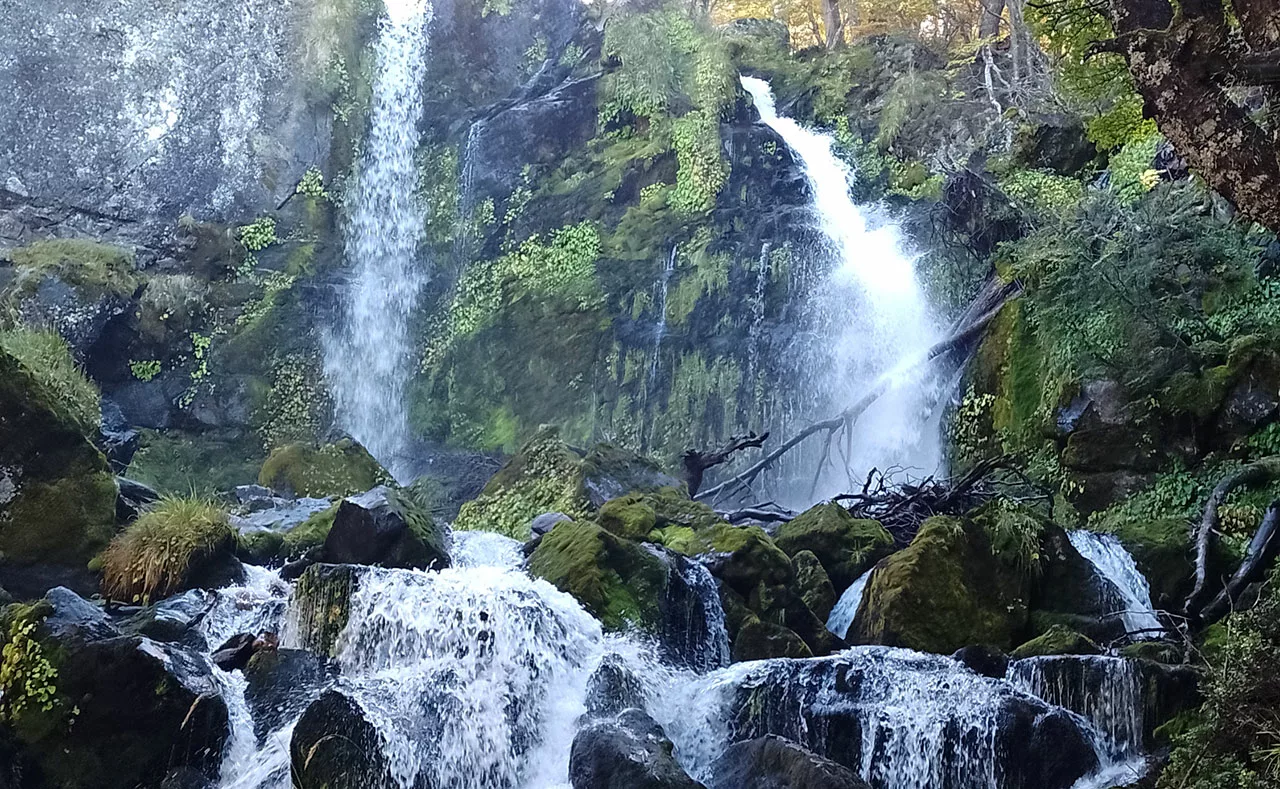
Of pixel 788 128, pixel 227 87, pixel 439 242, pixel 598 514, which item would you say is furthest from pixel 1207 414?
pixel 227 87

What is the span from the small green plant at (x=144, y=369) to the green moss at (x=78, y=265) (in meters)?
1.08

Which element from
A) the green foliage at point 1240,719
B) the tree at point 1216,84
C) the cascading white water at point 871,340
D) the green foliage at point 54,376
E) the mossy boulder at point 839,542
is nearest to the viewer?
the green foliage at point 1240,719

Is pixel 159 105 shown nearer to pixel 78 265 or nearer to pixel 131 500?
pixel 78 265

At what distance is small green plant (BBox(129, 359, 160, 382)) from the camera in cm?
1549

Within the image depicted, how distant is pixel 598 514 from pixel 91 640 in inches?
183

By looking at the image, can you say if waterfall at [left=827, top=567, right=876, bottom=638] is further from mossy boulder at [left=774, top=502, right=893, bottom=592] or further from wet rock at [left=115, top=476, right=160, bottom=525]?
wet rock at [left=115, top=476, right=160, bottom=525]

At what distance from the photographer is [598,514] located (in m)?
9.61

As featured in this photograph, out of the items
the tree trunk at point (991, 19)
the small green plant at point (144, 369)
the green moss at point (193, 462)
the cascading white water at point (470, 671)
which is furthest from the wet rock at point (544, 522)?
the tree trunk at point (991, 19)

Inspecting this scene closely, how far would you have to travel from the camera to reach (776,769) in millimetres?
5754

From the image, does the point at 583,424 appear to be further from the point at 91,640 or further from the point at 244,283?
the point at 91,640

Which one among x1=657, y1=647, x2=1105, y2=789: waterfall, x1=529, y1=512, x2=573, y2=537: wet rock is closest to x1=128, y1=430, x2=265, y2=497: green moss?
x1=529, y1=512, x2=573, y2=537: wet rock

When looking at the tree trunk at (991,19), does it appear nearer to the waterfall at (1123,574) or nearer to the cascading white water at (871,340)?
the cascading white water at (871,340)

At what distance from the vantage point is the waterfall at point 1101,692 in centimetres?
640

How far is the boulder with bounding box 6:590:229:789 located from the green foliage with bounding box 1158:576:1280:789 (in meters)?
5.39
